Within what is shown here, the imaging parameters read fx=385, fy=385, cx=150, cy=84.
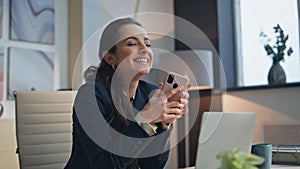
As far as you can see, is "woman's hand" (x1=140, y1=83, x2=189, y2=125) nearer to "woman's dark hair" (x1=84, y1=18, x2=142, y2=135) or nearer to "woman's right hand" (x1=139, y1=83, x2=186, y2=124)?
"woman's right hand" (x1=139, y1=83, x2=186, y2=124)

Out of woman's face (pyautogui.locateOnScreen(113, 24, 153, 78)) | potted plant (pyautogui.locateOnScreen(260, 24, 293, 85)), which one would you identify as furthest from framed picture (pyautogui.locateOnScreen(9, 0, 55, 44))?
woman's face (pyautogui.locateOnScreen(113, 24, 153, 78))

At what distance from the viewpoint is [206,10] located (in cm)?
354

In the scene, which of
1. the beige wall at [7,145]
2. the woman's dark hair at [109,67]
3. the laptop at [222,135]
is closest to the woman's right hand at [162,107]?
the woman's dark hair at [109,67]

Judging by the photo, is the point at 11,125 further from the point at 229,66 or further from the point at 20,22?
the point at 229,66

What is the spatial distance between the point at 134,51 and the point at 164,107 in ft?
0.63

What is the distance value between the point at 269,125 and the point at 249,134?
1863mm

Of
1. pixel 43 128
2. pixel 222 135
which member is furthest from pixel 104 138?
pixel 43 128

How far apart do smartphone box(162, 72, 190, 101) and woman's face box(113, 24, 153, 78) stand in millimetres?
56

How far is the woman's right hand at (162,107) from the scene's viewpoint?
2.92 ft

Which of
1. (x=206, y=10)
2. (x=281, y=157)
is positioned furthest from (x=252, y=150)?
(x=206, y=10)

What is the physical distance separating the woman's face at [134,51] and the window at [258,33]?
2415mm

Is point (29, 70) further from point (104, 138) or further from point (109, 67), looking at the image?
point (104, 138)

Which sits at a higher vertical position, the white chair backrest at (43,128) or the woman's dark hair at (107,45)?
the woman's dark hair at (107,45)

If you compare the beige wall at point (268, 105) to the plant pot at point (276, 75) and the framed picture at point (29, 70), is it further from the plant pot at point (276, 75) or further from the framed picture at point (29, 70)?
the framed picture at point (29, 70)
